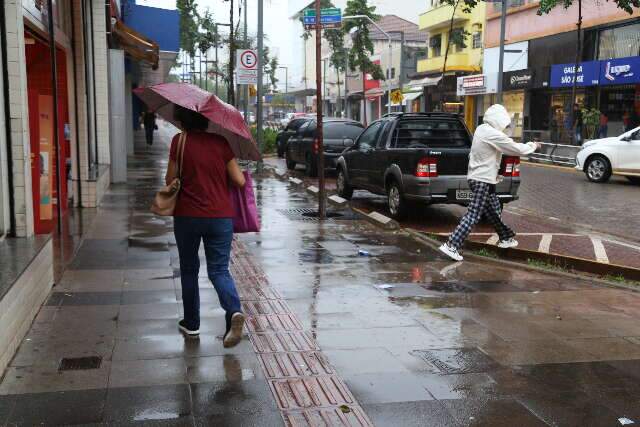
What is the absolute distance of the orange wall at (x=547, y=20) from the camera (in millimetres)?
28844

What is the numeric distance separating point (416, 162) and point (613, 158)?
923cm

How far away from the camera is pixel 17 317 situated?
15.4 ft

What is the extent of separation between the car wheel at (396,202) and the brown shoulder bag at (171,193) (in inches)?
264

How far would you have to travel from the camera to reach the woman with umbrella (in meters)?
4.64

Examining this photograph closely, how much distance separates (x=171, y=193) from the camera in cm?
468

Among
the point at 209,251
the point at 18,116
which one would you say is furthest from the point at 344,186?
the point at 209,251

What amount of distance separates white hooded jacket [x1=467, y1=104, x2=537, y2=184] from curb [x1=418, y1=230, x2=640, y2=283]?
3.16 ft

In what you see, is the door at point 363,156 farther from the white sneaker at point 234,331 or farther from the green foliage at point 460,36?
the green foliage at point 460,36

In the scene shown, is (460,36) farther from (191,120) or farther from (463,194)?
(191,120)

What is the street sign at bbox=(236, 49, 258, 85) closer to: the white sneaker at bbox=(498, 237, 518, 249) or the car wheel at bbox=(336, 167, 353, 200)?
the car wheel at bbox=(336, 167, 353, 200)

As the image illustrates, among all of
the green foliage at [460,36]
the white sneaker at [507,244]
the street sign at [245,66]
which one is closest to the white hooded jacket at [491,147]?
the white sneaker at [507,244]

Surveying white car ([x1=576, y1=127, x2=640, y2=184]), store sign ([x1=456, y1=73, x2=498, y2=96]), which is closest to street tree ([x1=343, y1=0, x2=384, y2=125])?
store sign ([x1=456, y1=73, x2=498, y2=96])

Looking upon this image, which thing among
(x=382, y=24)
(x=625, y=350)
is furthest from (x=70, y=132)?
(x=382, y=24)

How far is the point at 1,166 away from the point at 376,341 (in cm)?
325
